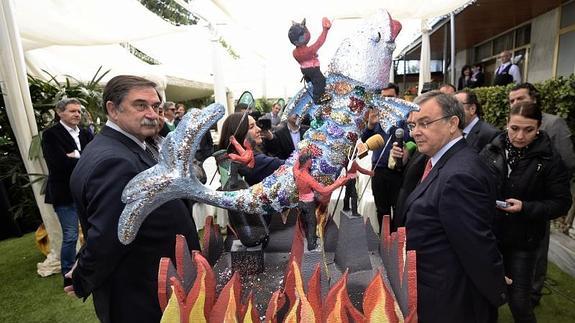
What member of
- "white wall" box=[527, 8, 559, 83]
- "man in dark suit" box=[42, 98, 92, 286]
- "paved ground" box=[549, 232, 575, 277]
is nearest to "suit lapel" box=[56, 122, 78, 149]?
"man in dark suit" box=[42, 98, 92, 286]

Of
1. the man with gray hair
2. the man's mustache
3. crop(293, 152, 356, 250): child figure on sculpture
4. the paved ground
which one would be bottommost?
the paved ground

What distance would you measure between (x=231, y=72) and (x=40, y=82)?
268 inches

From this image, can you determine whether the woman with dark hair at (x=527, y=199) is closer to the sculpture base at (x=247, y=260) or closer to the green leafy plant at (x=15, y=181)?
the sculpture base at (x=247, y=260)

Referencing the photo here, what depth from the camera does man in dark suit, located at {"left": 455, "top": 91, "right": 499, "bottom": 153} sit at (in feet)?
7.00

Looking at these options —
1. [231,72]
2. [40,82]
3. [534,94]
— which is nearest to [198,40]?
[231,72]

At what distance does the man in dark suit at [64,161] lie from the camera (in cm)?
263

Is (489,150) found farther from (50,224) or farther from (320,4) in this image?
A: (50,224)

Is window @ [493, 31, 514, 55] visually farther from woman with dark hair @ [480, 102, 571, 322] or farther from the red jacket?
the red jacket

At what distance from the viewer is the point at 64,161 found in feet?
8.73

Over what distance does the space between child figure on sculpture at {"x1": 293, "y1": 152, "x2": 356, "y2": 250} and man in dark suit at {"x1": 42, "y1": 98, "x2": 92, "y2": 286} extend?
7.68 feet

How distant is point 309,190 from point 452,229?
48 cm

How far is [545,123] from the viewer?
2209mm

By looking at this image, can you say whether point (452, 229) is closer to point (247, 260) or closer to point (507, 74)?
point (247, 260)

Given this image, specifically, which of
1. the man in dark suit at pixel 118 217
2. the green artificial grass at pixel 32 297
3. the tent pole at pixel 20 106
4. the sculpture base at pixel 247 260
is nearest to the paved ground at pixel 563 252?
the sculpture base at pixel 247 260
